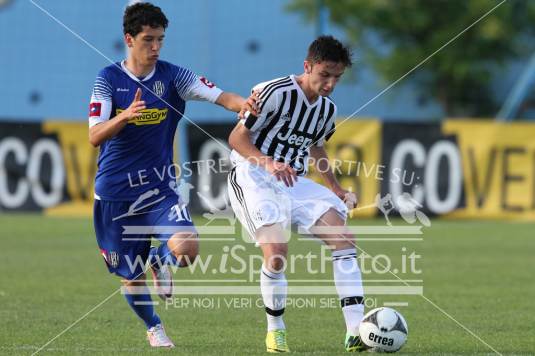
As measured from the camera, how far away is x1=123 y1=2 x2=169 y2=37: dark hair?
7117 mm

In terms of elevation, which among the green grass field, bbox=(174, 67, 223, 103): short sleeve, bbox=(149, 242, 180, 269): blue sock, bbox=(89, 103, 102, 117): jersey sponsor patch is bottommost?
the green grass field

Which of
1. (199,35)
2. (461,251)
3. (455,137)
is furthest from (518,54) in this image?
(461,251)

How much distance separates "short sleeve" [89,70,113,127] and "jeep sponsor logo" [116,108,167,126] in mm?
238

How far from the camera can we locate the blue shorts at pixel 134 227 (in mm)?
7230

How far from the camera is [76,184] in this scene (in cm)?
1959

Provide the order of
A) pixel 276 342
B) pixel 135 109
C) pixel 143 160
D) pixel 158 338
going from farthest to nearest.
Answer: pixel 143 160 → pixel 158 338 → pixel 276 342 → pixel 135 109

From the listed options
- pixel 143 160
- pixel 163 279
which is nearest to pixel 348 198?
pixel 143 160

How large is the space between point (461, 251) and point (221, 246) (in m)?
3.41

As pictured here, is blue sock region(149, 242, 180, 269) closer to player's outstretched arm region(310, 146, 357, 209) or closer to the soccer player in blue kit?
the soccer player in blue kit

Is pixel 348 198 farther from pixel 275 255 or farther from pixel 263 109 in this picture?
pixel 263 109

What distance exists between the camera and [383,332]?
6730 millimetres

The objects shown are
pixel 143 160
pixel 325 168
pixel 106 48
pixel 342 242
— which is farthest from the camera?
pixel 106 48

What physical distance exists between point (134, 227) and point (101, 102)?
3.09ft

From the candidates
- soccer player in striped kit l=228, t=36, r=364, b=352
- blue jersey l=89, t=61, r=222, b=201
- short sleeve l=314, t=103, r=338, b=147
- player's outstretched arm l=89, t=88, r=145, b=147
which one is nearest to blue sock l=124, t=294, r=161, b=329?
blue jersey l=89, t=61, r=222, b=201
